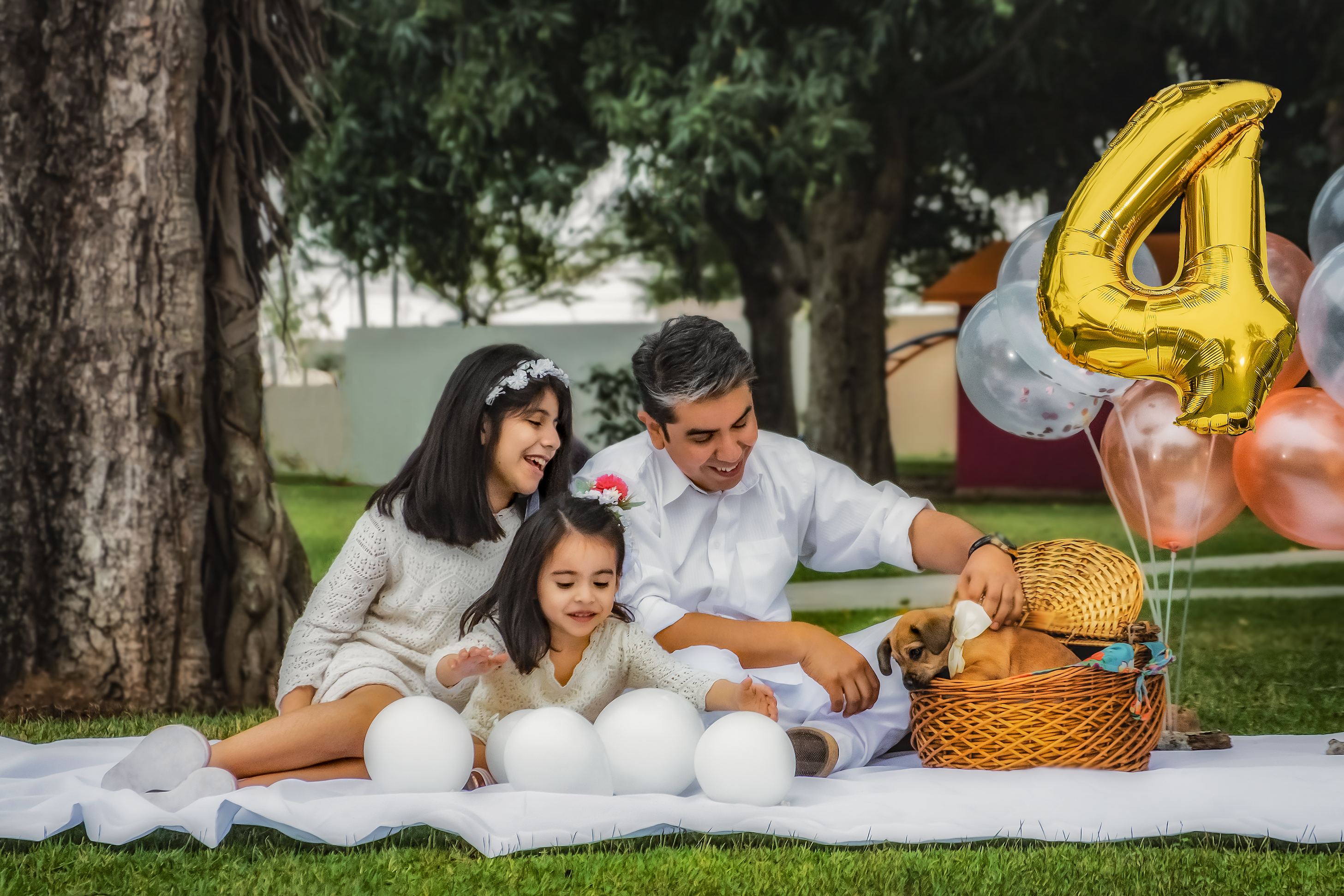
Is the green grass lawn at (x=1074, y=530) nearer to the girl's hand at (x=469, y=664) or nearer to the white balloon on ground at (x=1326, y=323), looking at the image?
the white balloon on ground at (x=1326, y=323)

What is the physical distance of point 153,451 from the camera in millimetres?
4441

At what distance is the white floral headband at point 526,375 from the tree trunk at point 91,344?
5.35ft

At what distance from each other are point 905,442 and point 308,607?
2139cm

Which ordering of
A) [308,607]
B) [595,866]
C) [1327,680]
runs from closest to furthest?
[595,866] < [308,607] < [1327,680]

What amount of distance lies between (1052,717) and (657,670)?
37.8 inches

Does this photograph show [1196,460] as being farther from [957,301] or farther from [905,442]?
[905,442]

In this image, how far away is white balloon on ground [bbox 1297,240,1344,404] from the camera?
324 cm

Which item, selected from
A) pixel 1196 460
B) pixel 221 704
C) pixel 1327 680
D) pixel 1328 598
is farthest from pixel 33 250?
pixel 1328 598

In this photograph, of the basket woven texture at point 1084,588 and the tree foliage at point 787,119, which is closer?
the basket woven texture at point 1084,588

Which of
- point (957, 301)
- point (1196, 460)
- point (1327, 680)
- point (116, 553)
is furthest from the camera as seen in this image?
point (957, 301)

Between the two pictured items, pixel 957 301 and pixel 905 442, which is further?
pixel 905 442

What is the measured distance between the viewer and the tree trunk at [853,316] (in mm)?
12539

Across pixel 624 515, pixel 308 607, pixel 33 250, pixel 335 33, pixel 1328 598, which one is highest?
pixel 335 33

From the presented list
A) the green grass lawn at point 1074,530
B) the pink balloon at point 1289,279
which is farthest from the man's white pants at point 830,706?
the green grass lawn at point 1074,530
